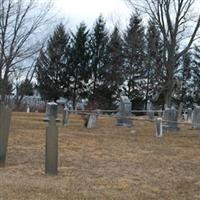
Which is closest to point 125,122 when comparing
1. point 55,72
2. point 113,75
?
point 113,75

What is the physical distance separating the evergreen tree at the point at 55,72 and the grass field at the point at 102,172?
147 feet

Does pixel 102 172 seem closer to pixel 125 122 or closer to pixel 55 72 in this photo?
pixel 125 122

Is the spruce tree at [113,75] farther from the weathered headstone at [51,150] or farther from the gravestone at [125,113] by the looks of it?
the weathered headstone at [51,150]

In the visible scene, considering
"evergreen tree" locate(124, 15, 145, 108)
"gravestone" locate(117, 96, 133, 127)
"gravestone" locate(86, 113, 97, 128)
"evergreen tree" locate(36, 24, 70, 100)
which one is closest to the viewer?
"gravestone" locate(86, 113, 97, 128)

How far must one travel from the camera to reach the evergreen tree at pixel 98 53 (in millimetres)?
58969

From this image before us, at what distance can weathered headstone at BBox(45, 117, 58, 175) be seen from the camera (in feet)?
28.6

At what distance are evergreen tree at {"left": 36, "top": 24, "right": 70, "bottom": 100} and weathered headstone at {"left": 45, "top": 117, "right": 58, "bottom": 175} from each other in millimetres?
49479

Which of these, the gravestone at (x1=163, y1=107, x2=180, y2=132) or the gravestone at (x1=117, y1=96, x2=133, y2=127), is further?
the gravestone at (x1=117, y1=96, x2=133, y2=127)

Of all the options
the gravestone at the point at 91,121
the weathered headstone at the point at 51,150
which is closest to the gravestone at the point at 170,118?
the gravestone at the point at 91,121

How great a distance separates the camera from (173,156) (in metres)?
12.0

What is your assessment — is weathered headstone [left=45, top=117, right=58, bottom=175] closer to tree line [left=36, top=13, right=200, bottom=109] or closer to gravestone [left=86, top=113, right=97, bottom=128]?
gravestone [left=86, top=113, right=97, bottom=128]

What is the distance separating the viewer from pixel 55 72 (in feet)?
193

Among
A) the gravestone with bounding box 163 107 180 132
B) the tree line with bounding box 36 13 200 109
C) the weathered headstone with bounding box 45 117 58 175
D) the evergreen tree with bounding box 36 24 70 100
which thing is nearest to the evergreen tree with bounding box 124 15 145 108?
the tree line with bounding box 36 13 200 109

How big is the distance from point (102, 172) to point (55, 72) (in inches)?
1966
